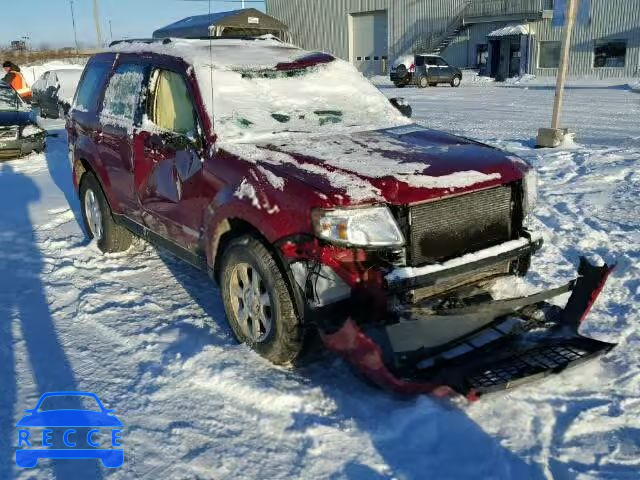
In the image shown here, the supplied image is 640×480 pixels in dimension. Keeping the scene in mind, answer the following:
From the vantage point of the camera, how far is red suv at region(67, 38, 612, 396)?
3.07 meters

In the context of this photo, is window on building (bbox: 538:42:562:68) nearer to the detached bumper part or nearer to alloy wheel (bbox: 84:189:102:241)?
alloy wheel (bbox: 84:189:102:241)

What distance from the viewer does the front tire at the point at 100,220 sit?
5.56 metres

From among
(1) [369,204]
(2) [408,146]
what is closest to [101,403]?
(1) [369,204]

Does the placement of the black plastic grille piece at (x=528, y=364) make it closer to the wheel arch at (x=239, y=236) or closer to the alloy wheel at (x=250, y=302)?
the wheel arch at (x=239, y=236)

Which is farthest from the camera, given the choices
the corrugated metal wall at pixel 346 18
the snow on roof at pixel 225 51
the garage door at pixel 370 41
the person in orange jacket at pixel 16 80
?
the garage door at pixel 370 41

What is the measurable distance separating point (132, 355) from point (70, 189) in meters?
5.82

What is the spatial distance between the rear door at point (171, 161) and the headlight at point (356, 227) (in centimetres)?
117

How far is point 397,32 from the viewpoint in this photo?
39906 millimetres

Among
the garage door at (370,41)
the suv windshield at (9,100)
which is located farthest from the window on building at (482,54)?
the suv windshield at (9,100)

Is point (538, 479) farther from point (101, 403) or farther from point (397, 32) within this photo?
point (397, 32)

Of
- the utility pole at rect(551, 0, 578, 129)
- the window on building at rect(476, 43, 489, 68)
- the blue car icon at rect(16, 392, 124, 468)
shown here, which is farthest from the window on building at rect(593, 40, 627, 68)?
→ the blue car icon at rect(16, 392, 124, 468)

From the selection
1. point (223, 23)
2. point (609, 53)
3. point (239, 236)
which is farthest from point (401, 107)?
point (609, 53)

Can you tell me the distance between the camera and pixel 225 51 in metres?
4.52

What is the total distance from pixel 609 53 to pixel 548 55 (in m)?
3.32
